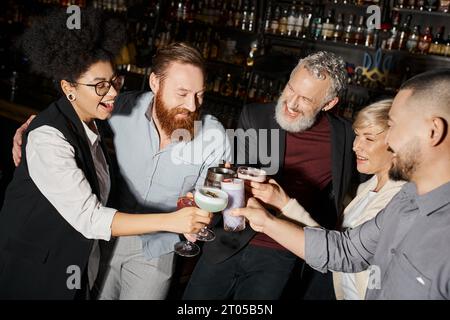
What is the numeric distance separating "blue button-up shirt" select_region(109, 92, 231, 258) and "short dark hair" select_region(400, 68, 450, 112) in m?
0.91

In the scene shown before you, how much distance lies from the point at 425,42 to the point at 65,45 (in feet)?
12.0

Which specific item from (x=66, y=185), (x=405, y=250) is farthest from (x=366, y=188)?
(x=66, y=185)

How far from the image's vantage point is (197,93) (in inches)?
76.2

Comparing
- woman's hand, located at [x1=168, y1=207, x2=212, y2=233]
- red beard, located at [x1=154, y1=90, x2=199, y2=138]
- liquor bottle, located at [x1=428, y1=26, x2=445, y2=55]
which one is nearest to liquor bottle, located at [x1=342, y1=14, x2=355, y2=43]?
liquor bottle, located at [x1=428, y1=26, x2=445, y2=55]

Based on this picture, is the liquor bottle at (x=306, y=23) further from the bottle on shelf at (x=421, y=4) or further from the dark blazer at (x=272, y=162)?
the dark blazer at (x=272, y=162)

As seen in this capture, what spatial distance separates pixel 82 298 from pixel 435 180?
1.45 m

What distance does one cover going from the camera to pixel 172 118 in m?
1.92

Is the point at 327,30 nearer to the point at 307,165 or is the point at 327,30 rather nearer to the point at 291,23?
the point at 291,23

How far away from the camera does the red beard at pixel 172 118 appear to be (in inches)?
75.3

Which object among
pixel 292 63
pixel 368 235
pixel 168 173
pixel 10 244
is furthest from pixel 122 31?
pixel 292 63

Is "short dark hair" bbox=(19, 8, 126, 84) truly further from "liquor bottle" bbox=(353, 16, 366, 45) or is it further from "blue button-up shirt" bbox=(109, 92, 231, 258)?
"liquor bottle" bbox=(353, 16, 366, 45)

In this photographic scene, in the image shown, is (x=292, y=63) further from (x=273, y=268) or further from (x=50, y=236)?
(x=50, y=236)

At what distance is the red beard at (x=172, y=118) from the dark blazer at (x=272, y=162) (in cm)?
39

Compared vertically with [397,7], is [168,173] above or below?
below
